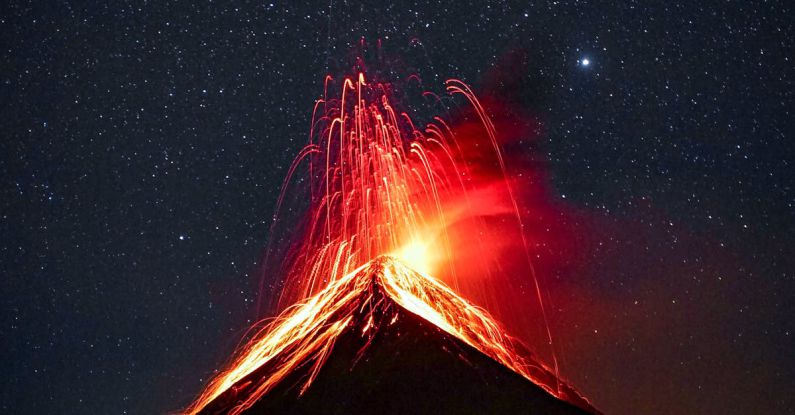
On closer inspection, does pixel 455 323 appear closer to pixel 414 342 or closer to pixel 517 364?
pixel 517 364

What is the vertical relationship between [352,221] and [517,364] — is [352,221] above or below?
above

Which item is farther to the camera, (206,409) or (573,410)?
(206,409)

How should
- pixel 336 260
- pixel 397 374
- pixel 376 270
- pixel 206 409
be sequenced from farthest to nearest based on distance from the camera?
pixel 336 260 < pixel 376 270 < pixel 206 409 < pixel 397 374

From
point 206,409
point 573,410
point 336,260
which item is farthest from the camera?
point 336,260

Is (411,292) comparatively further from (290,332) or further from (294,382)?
(294,382)

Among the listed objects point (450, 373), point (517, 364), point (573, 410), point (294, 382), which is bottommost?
point (517, 364)

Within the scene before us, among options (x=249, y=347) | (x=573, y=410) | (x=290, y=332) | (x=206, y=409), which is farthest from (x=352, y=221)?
(x=573, y=410)
